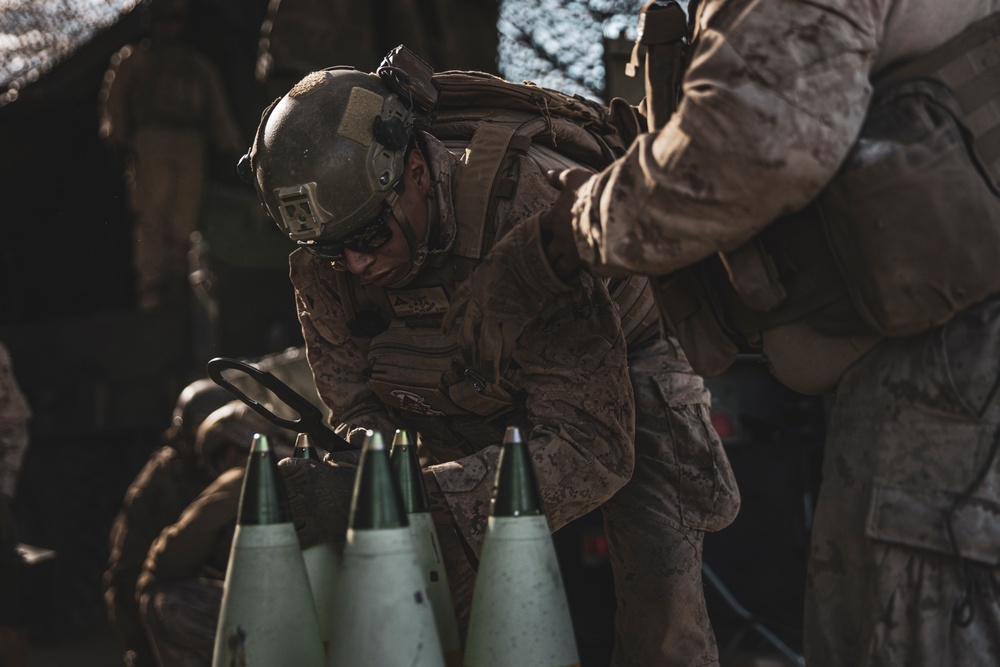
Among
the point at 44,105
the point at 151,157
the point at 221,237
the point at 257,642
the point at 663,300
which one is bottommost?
the point at 257,642

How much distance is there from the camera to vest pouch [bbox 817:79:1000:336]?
1874mm

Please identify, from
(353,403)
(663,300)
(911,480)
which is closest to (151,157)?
(353,403)

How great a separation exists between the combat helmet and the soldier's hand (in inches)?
24.7

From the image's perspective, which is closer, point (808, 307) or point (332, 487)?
point (808, 307)

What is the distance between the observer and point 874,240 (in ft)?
6.29

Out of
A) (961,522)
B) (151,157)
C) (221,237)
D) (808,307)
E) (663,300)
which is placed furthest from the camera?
(151,157)

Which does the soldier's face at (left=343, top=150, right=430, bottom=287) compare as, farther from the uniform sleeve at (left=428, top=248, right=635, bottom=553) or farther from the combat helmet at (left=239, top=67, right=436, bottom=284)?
the uniform sleeve at (left=428, top=248, right=635, bottom=553)

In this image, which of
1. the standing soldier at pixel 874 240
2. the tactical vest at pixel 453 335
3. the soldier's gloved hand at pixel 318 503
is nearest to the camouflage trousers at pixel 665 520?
the tactical vest at pixel 453 335

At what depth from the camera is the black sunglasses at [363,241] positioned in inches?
119

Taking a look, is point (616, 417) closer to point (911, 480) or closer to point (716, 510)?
point (716, 510)

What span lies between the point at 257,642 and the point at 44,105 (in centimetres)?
892

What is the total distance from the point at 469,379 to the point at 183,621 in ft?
8.62

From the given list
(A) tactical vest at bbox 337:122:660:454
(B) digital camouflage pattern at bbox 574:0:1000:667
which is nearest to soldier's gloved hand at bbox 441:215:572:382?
(A) tactical vest at bbox 337:122:660:454

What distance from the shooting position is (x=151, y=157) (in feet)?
29.9
